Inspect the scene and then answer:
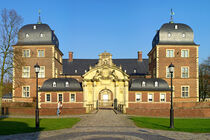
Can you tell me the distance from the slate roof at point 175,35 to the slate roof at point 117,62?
1413cm

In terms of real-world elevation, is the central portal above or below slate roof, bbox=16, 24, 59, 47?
below

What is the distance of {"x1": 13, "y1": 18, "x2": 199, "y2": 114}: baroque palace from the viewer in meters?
34.1

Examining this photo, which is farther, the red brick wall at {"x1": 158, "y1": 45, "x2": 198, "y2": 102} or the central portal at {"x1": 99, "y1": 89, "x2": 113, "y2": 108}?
the central portal at {"x1": 99, "y1": 89, "x2": 113, "y2": 108}

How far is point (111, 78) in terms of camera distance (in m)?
34.8

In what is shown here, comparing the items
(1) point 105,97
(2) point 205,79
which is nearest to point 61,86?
(1) point 105,97

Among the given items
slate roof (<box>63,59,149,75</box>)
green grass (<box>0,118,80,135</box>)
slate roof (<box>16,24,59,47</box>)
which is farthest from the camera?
slate roof (<box>63,59,149,75</box>)

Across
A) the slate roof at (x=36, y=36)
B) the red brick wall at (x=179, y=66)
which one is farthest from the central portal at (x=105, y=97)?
the slate roof at (x=36, y=36)

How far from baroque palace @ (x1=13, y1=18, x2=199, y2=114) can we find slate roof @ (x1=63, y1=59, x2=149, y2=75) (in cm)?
1290

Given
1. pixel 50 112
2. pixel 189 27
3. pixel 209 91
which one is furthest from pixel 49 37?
pixel 209 91

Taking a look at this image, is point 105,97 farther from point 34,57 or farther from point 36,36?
point 36,36

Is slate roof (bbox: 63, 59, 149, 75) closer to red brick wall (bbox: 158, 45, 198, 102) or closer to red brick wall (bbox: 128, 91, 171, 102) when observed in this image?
red brick wall (bbox: 158, 45, 198, 102)

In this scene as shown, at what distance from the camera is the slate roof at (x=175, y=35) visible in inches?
1580

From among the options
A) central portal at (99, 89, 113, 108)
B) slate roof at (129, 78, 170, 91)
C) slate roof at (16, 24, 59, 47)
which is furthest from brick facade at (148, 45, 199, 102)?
slate roof at (16, 24, 59, 47)

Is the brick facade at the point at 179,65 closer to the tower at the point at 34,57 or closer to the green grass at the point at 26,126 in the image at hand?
the tower at the point at 34,57
